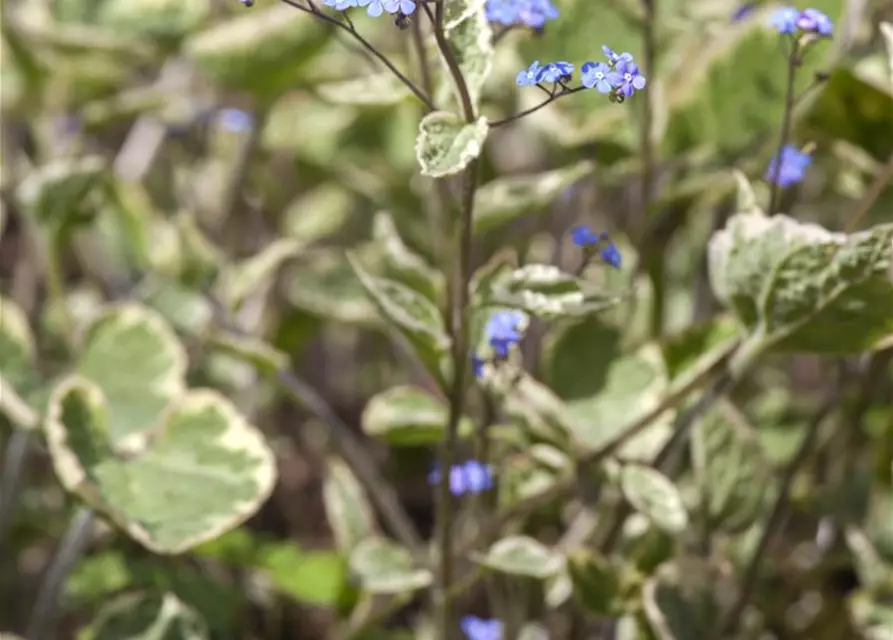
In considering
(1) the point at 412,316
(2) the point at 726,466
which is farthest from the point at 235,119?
(2) the point at 726,466

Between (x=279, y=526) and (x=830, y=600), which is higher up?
(x=830, y=600)

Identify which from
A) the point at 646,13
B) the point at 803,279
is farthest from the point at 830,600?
the point at 646,13

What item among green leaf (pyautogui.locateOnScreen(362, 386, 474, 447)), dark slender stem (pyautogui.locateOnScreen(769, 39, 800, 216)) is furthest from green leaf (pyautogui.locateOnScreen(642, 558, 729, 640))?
dark slender stem (pyautogui.locateOnScreen(769, 39, 800, 216))

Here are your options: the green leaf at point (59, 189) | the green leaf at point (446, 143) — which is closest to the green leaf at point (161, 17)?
the green leaf at point (59, 189)

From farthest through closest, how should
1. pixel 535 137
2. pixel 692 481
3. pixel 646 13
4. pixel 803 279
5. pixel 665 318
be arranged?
pixel 535 137
pixel 665 318
pixel 692 481
pixel 646 13
pixel 803 279

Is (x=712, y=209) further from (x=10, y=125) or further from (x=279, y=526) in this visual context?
(x=10, y=125)
